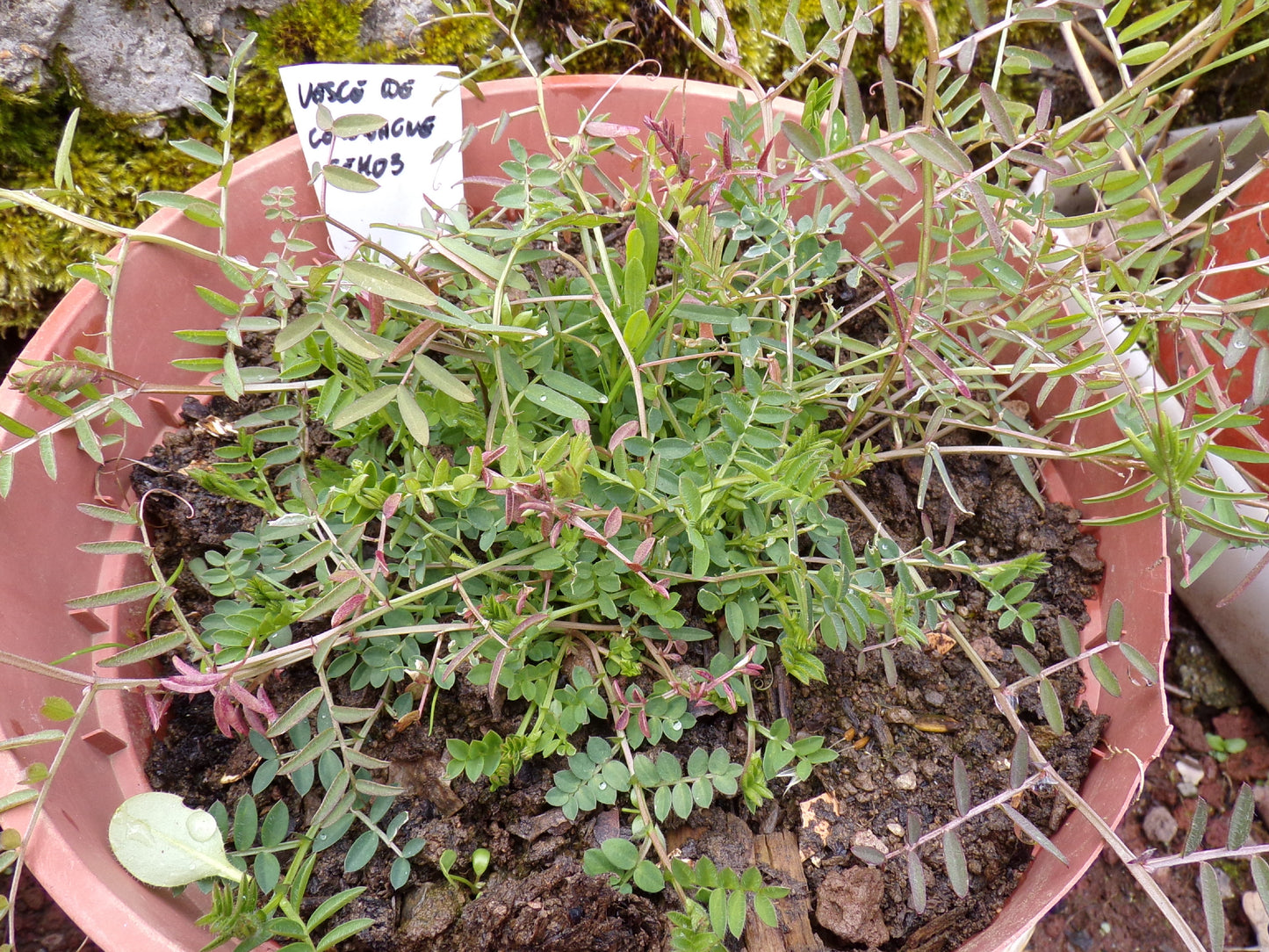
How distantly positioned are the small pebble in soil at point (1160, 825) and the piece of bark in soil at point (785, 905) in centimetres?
81

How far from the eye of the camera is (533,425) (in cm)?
93

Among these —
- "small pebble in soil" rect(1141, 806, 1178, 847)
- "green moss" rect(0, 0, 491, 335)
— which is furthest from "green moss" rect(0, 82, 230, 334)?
"small pebble in soil" rect(1141, 806, 1178, 847)

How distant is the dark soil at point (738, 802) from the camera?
32.4 inches

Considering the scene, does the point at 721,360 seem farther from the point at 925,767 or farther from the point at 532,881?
the point at 532,881

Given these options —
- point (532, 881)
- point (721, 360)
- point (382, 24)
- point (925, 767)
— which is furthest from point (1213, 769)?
point (382, 24)

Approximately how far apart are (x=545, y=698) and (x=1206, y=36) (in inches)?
35.6

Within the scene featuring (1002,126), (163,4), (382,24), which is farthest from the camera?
(382,24)

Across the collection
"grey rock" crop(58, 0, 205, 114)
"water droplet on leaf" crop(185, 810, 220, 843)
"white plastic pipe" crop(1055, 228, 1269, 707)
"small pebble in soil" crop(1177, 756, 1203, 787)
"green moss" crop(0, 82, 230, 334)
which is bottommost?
"small pebble in soil" crop(1177, 756, 1203, 787)

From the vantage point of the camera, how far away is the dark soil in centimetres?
82

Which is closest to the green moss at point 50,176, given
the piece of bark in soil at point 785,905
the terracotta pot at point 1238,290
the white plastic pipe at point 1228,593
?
the piece of bark in soil at point 785,905

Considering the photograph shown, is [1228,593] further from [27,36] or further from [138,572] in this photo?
[27,36]

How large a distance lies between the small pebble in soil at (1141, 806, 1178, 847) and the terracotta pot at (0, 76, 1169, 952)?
0.53 m

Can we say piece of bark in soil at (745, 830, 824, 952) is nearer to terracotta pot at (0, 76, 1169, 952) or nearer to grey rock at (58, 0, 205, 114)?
terracotta pot at (0, 76, 1169, 952)

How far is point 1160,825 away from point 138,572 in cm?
158
